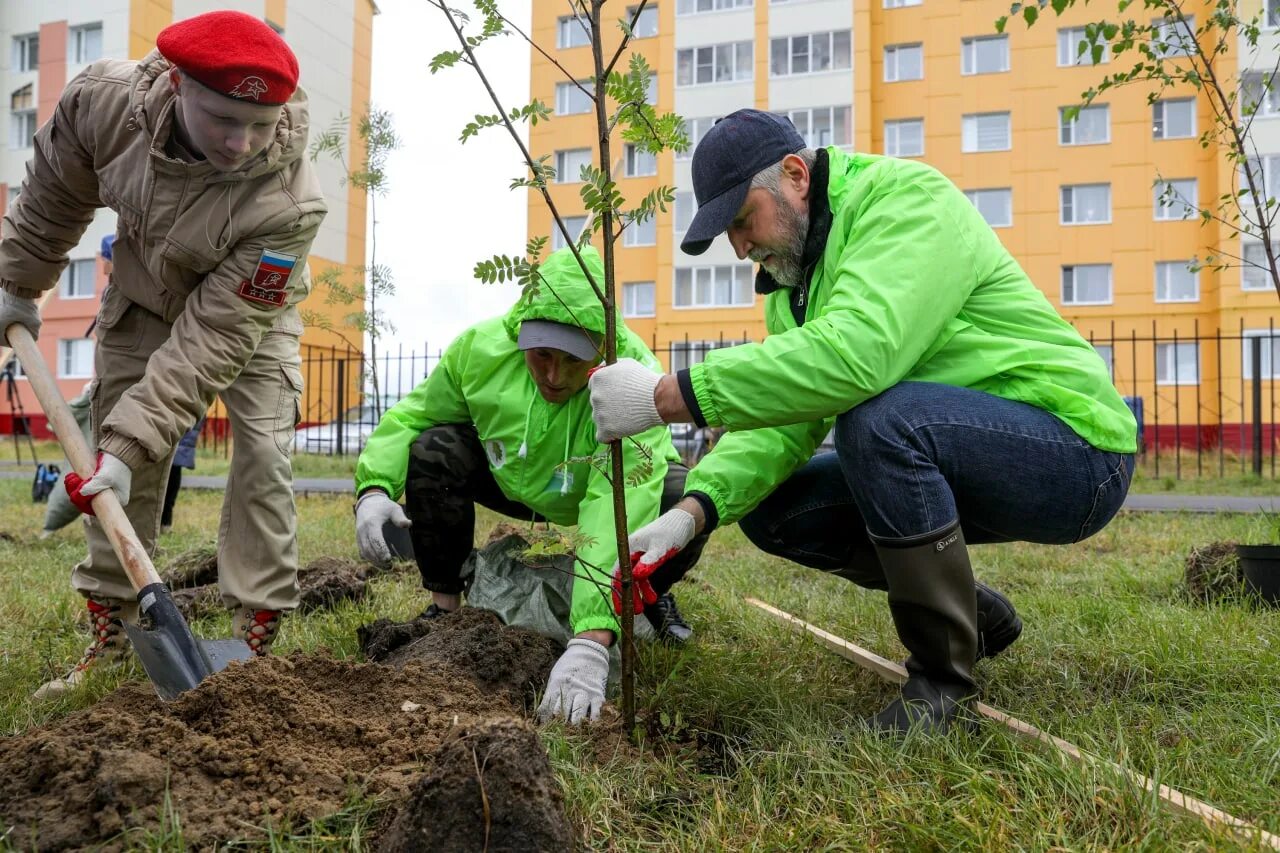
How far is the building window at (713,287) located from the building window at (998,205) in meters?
5.16

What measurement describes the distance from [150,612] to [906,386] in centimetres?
181

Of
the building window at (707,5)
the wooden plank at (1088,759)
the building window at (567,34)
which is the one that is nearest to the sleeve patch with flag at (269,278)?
the wooden plank at (1088,759)

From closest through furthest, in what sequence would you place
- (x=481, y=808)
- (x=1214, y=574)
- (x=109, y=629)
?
(x=481, y=808), (x=109, y=629), (x=1214, y=574)

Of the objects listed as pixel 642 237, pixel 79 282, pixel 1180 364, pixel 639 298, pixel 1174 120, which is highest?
pixel 1174 120

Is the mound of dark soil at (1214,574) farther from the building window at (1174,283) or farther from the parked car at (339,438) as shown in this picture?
the building window at (1174,283)

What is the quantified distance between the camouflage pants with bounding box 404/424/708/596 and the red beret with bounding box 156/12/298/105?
116 cm

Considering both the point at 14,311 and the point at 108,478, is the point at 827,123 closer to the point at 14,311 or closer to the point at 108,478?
the point at 14,311

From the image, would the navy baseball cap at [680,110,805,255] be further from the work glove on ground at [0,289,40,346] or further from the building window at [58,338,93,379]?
the building window at [58,338,93,379]

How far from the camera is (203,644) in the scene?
2.42 m

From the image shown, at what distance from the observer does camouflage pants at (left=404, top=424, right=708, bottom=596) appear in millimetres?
3057

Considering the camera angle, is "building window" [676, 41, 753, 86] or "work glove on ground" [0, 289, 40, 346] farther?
"building window" [676, 41, 753, 86]

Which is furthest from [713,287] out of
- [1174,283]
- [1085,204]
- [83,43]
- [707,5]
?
[83,43]

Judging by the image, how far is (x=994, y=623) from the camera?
2.56 meters

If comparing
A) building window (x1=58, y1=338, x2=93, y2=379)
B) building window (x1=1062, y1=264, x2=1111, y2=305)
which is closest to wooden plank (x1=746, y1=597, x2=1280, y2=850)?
building window (x1=1062, y1=264, x2=1111, y2=305)
